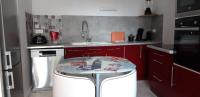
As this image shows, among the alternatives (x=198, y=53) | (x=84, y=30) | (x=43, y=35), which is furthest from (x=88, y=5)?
(x=198, y=53)

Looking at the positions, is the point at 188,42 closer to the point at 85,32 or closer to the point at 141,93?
the point at 141,93

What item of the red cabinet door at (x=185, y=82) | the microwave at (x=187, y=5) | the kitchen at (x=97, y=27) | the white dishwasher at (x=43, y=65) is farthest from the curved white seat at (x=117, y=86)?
the white dishwasher at (x=43, y=65)

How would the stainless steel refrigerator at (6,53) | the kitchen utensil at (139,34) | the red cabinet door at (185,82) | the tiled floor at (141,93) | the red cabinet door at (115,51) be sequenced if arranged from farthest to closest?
A: the kitchen utensil at (139,34) → the red cabinet door at (115,51) → the tiled floor at (141,93) → the red cabinet door at (185,82) → the stainless steel refrigerator at (6,53)

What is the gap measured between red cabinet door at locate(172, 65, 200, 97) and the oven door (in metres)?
0.08

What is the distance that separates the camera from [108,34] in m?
4.05

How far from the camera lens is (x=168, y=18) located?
3.44 m

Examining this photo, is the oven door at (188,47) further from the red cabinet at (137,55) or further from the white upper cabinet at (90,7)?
the white upper cabinet at (90,7)

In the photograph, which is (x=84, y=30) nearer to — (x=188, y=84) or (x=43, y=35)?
(x=43, y=35)

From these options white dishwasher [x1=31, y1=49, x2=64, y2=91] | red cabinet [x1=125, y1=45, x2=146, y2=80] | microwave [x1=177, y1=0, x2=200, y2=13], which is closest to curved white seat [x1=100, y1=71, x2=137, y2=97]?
microwave [x1=177, y1=0, x2=200, y2=13]

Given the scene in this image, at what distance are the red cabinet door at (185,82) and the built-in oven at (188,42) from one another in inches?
2.9

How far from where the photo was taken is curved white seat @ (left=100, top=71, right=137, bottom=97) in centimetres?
175

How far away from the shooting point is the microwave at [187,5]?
6.51ft

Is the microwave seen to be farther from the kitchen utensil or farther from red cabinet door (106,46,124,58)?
the kitchen utensil

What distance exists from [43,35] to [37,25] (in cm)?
24
